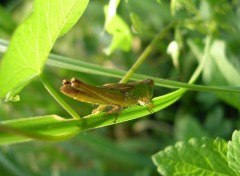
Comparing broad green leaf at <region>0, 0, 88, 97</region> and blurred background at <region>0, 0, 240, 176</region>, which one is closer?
broad green leaf at <region>0, 0, 88, 97</region>

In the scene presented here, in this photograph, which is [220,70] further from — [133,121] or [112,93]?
[133,121]

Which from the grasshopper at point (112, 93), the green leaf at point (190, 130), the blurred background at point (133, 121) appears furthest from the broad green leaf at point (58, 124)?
the green leaf at point (190, 130)

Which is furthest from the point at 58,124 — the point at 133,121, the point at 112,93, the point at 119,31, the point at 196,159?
the point at 133,121

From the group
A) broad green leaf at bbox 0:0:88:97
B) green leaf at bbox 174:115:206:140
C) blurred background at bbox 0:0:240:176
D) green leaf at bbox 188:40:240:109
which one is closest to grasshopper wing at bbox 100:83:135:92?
broad green leaf at bbox 0:0:88:97

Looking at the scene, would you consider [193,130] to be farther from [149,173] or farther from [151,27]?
[151,27]

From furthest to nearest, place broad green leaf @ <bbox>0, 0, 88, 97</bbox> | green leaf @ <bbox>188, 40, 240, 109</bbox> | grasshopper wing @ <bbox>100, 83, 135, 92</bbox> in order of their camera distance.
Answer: green leaf @ <bbox>188, 40, 240, 109</bbox>, grasshopper wing @ <bbox>100, 83, 135, 92</bbox>, broad green leaf @ <bbox>0, 0, 88, 97</bbox>

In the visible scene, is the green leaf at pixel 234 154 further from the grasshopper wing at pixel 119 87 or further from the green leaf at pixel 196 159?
the grasshopper wing at pixel 119 87

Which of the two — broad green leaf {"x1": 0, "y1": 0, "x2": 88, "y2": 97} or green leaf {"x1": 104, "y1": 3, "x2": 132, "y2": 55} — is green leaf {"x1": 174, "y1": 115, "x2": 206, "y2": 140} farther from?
broad green leaf {"x1": 0, "y1": 0, "x2": 88, "y2": 97}
